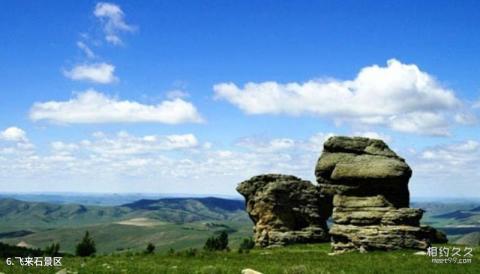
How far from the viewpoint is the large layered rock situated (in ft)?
174

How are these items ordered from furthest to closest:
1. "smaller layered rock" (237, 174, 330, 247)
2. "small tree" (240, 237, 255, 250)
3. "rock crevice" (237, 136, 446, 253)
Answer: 1. "small tree" (240, 237, 255, 250)
2. "smaller layered rock" (237, 174, 330, 247)
3. "rock crevice" (237, 136, 446, 253)

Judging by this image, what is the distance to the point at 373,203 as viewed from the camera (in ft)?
190

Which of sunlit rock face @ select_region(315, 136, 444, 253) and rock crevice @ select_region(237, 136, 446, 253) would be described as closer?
sunlit rock face @ select_region(315, 136, 444, 253)

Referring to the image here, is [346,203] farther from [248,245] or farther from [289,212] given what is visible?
[248,245]

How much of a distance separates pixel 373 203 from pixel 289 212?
21081 mm

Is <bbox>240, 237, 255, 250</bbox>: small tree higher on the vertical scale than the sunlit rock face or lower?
lower

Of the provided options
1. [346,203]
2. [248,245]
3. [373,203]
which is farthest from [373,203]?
[248,245]

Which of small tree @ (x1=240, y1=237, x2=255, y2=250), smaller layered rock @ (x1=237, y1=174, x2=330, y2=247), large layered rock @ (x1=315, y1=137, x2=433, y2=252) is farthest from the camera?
small tree @ (x1=240, y1=237, x2=255, y2=250)

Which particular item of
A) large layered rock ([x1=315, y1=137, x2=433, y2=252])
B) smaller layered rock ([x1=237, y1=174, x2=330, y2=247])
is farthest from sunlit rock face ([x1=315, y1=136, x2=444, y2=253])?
Answer: smaller layered rock ([x1=237, y1=174, x2=330, y2=247])

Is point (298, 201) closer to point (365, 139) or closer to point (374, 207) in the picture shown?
point (365, 139)

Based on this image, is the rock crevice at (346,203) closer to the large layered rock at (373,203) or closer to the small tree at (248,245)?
the large layered rock at (373,203)

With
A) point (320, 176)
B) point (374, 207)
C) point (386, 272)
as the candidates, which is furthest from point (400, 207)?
point (386, 272)

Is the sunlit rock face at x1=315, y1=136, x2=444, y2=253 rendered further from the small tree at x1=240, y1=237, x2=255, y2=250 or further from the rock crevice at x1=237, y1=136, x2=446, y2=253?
the small tree at x1=240, y1=237, x2=255, y2=250

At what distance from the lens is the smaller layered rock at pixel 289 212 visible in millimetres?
76062
